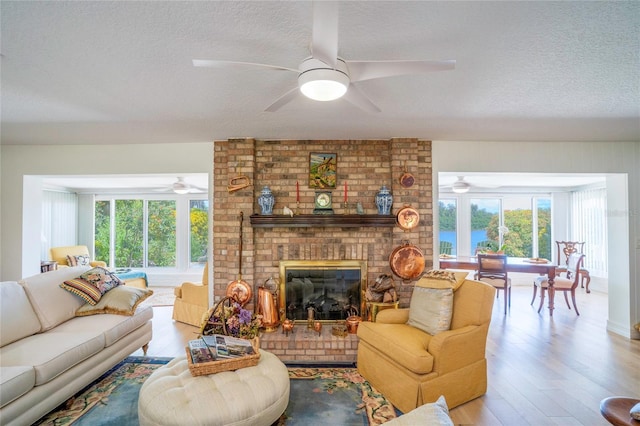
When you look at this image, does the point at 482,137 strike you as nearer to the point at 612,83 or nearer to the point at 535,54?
the point at 612,83

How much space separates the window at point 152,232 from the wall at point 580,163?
5490mm

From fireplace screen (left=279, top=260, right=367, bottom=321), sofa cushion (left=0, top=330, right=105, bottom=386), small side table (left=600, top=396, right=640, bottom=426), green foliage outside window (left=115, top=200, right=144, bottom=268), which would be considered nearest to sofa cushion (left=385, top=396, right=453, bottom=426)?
small side table (left=600, top=396, right=640, bottom=426)

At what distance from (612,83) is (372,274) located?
2.72 m

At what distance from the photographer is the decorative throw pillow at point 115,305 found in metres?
2.84

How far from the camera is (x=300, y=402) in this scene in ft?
7.49

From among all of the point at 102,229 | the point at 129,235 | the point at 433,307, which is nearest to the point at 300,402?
the point at 433,307

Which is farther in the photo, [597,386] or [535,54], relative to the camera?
[597,386]

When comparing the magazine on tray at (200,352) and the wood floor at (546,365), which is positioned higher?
the magazine on tray at (200,352)

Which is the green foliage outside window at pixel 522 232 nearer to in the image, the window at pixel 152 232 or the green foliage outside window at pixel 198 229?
the green foliage outside window at pixel 198 229

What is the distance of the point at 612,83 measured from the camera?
2115 millimetres

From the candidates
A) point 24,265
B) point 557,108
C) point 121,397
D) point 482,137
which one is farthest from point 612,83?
point 24,265

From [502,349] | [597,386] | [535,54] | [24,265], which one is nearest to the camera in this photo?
[535,54]

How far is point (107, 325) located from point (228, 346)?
1.36 meters

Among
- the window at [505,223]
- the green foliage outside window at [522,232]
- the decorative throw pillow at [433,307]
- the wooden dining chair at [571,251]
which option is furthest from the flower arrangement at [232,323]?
the green foliage outside window at [522,232]
